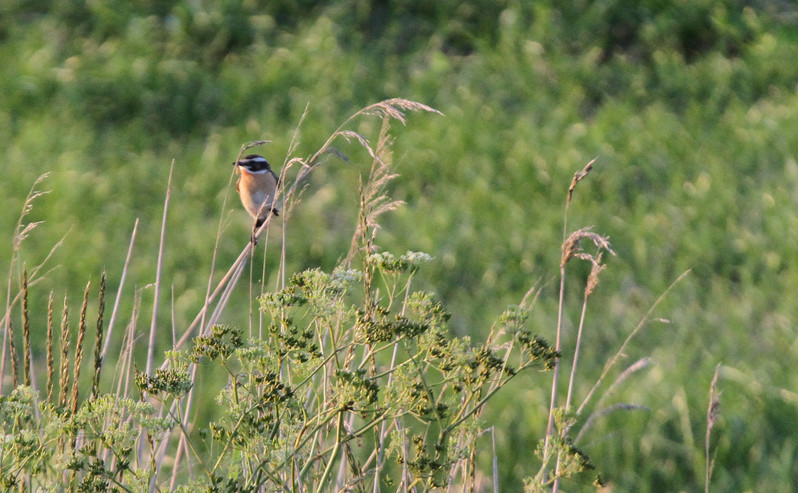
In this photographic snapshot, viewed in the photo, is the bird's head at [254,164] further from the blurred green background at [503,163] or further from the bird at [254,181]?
the blurred green background at [503,163]

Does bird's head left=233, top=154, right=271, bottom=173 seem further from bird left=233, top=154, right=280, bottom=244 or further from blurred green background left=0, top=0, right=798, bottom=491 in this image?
blurred green background left=0, top=0, right=798, bottom=491

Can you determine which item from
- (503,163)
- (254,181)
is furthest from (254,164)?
(503,163)

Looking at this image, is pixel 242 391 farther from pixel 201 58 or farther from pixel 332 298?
pixel 201 58

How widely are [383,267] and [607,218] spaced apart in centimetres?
429

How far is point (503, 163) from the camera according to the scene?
21.6 feet

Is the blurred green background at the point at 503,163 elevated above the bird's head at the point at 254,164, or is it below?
below

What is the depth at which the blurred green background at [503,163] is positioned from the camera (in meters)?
4.58

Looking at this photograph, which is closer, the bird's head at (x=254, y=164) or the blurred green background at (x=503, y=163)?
the blurred green background at (x=503, y=163)

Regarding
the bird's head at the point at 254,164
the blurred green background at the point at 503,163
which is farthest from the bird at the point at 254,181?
the blurred green background at the point at 503,163

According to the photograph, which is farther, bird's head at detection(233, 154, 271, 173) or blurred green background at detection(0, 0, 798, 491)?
bird's head at detection(233, 154, 271, 173)

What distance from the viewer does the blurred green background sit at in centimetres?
458

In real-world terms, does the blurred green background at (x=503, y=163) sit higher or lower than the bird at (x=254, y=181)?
lower

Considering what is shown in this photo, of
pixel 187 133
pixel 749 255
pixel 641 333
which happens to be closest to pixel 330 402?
pixel 641 333

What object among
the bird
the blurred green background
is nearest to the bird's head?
the bird
